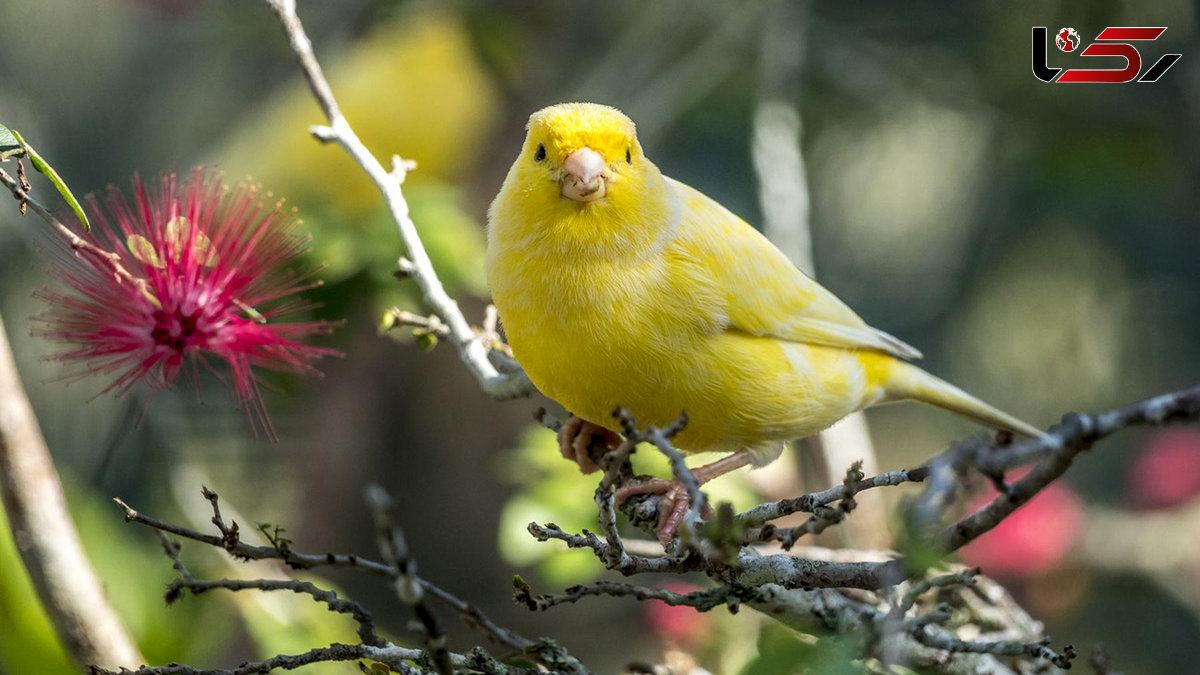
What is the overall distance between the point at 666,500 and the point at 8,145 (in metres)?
1.38

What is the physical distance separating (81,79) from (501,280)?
575 centimetres

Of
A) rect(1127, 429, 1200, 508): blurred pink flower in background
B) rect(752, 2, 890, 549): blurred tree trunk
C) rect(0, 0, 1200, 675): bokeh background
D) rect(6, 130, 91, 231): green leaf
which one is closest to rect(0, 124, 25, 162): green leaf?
rect(6, 130, 91, 231): green leaf

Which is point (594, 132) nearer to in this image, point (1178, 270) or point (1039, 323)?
point (1039, 323)

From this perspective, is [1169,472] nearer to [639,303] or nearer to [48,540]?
[639,303]

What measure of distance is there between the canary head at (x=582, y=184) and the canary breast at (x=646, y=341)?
0.03m

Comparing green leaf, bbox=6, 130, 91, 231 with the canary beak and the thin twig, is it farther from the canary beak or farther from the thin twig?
the canary beak

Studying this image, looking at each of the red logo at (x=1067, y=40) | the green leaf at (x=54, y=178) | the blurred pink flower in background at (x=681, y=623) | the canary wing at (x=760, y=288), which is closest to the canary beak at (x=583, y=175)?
the canary wing at (x=760, y=288)

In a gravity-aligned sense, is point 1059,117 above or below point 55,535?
above

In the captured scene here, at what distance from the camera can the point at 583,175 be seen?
7.52 ft

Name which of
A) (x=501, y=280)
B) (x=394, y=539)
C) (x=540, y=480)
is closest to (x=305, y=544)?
(x=540, y=480)

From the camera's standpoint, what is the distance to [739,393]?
2.49 meters

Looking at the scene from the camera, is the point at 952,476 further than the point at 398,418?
No

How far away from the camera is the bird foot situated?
2.28 metres

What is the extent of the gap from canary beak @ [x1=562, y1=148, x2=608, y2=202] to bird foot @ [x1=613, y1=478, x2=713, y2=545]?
635mm
